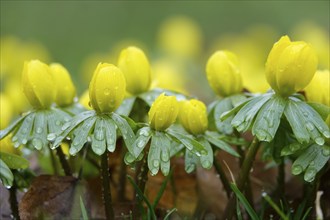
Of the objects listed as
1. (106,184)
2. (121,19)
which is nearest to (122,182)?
(106,184)

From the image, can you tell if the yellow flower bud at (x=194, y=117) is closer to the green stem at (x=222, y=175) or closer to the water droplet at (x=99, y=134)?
the green stem at (x=222, y=175)

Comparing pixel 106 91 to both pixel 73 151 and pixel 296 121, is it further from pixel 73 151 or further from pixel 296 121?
pixel 296 121

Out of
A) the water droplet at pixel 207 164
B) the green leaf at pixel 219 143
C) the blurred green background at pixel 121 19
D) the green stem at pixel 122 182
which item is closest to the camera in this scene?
the water droplet at pixel 207 164

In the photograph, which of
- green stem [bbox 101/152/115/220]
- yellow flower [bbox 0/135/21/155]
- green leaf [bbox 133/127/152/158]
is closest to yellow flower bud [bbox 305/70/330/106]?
green leaf [bbox 133/127/152/158]

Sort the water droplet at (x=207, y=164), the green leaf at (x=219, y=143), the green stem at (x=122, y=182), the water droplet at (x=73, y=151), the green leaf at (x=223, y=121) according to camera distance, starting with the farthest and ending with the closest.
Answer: the green stem at (x=122, y=182), the green leaf at (x=223, y=121), the green leaf at (x=219, y=143), the water droplet at (x=207, y=164), the water droplet at (x=73, y=151)

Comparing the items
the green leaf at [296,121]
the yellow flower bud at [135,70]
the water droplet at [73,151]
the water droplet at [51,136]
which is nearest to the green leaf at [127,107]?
the yellow flower bud at [135,70]

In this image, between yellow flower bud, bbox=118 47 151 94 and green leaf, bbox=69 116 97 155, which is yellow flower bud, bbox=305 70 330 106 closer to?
yellow flower bud, bbox=118 47 151 94
